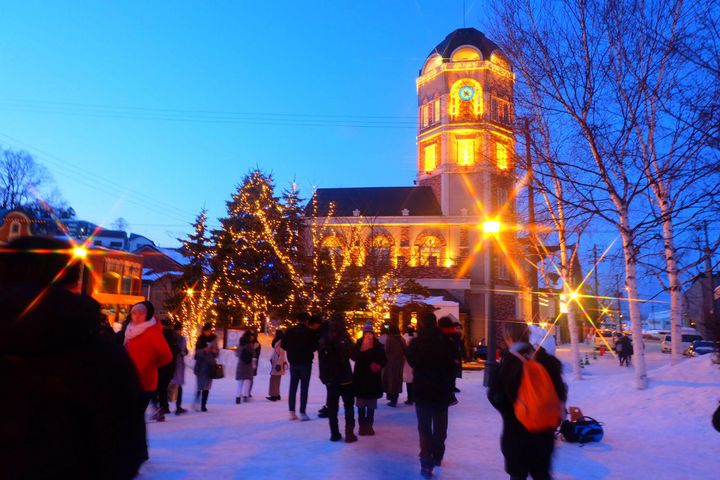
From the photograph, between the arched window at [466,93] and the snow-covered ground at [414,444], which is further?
the arched window at [466,93]

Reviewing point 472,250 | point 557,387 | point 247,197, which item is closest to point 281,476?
point 557,387

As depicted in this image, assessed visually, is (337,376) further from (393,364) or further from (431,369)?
(393,364)

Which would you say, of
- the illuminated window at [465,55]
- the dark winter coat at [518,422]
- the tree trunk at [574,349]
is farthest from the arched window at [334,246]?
the dark winter coat at [518,422]

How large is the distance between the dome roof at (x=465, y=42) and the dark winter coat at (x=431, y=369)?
38.4 metres

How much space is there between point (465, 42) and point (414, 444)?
130 feet

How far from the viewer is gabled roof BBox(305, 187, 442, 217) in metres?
43.4

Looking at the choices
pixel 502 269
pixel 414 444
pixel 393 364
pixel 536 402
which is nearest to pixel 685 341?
pixel 502 269

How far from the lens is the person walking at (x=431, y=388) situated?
6.05 m

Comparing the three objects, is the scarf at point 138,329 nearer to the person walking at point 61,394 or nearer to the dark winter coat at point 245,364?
the person walking at point 61,394

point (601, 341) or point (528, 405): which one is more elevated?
point (528, 405)

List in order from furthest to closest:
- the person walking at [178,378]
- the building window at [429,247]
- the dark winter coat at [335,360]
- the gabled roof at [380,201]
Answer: the gabled roof at [380,201] < the building window at [429,247] < the person walking at [178,378] < the dark winter coat at [335,360]

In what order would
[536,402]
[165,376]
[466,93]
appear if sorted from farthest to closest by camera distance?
[466,93] < [165,376] < [536,402]

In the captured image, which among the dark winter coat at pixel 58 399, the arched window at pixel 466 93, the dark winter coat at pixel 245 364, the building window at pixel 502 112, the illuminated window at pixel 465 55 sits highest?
the illuminated window at pixel 465 55

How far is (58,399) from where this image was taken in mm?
1810
